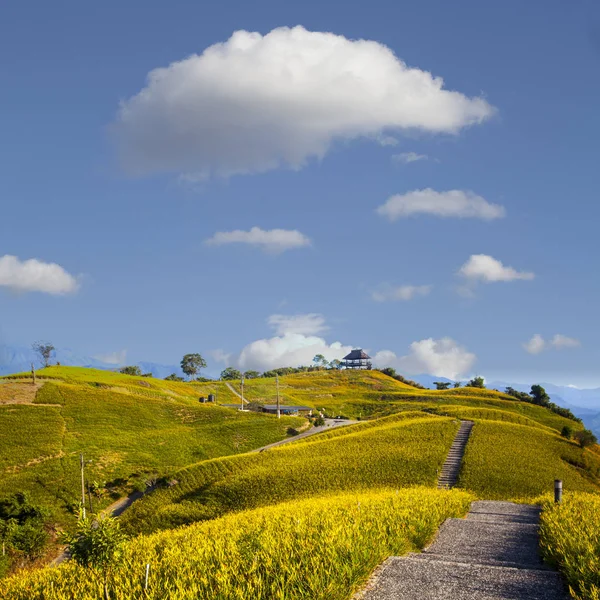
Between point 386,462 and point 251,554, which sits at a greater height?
point 251,554

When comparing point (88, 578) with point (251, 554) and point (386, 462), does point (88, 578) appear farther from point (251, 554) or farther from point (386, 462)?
point (386, 462)

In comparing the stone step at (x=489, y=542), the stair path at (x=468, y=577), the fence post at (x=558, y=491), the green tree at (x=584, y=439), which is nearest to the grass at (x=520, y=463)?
the green tree at (x=584, y=439)

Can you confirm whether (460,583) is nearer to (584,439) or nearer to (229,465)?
(229,465)

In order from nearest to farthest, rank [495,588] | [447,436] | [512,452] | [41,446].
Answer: [495,588]
[512,452]
[447,436]
[41,446]

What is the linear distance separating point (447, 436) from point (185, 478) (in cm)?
3339

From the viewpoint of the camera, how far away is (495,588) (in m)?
13.7

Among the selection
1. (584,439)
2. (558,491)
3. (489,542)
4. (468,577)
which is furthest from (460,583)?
(584,439)

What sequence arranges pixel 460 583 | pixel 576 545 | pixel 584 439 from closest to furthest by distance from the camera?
pixel 460 583, pixel 576 545, pixel 584 439

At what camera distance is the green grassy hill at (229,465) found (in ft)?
68.5

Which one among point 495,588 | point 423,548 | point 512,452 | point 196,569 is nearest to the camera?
point 495,588

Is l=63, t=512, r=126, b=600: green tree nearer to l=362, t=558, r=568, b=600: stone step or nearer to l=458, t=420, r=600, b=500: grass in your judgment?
l=362, t=558, r=568, b=600: stone step

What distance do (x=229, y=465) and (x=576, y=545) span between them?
51980 millimetres

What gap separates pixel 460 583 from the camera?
13992mm

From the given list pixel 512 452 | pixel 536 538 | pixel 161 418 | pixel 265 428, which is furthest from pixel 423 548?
pixel 161 418
